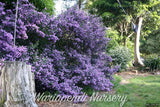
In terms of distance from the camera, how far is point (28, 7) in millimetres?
4203

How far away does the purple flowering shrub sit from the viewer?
3.67 meters

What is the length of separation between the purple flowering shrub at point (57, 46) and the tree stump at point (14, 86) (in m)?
1.12

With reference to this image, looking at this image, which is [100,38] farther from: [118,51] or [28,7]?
[118,51]

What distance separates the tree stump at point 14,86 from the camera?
2.28 metres

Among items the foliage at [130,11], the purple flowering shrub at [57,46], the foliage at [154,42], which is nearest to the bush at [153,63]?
the foliage at [130,11]

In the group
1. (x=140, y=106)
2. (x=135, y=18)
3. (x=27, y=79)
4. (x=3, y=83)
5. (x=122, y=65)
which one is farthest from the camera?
(x=135, y=18)

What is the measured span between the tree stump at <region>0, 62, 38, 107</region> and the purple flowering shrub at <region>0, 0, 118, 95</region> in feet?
3.68

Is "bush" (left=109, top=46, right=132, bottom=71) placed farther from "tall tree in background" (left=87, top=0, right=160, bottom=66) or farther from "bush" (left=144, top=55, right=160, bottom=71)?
"tall tree in background" (left=87, top=0, right=160, bottom=66)

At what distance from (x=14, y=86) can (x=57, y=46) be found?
2.66 meters

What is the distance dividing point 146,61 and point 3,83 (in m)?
8.80

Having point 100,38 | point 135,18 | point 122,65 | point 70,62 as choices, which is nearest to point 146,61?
point 122,65

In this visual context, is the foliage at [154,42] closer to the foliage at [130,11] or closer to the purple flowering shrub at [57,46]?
the foliage at [130,11]

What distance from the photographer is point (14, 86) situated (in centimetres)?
233

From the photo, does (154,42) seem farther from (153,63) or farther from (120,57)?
(120,57)
